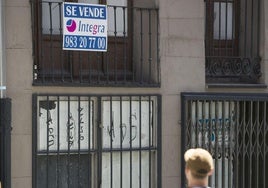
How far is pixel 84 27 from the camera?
751cm

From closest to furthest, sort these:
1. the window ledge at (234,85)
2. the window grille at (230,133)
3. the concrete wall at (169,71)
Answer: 1. the concrete wall at (169,71)
2. the window grille at (230,133)
3. the window ledge at (234,85)

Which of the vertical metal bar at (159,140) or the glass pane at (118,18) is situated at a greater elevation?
the glass pane at (118,18)

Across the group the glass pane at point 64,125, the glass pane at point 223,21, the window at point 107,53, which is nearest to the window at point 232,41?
the glass pane at point 223,21

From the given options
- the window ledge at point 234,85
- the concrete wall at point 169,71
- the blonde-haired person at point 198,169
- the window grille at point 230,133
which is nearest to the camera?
the blonde-haired person at point 198,169

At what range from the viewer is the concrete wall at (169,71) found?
280 inches

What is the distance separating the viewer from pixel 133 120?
25.3 feet

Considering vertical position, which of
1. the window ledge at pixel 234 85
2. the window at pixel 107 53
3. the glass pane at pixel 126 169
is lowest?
the glass pane at pixel 126 169

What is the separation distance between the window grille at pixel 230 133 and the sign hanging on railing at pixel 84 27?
57.4 inches

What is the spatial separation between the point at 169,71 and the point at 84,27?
4.49 ft

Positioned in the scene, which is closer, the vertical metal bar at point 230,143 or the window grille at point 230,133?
the window grille at point 230,133

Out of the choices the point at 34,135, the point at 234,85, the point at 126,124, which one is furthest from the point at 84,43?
the point at 234,85

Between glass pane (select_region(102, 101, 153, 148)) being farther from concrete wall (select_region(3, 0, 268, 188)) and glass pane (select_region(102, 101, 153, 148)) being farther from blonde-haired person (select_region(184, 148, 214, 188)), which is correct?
blonde-haired person (select_region(184, 148, 214, 188))

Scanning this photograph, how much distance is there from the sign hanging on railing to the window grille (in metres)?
1.46

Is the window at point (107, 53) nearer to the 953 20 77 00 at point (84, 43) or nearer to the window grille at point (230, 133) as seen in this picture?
the 953 20 77 00 at point (84, 43)
